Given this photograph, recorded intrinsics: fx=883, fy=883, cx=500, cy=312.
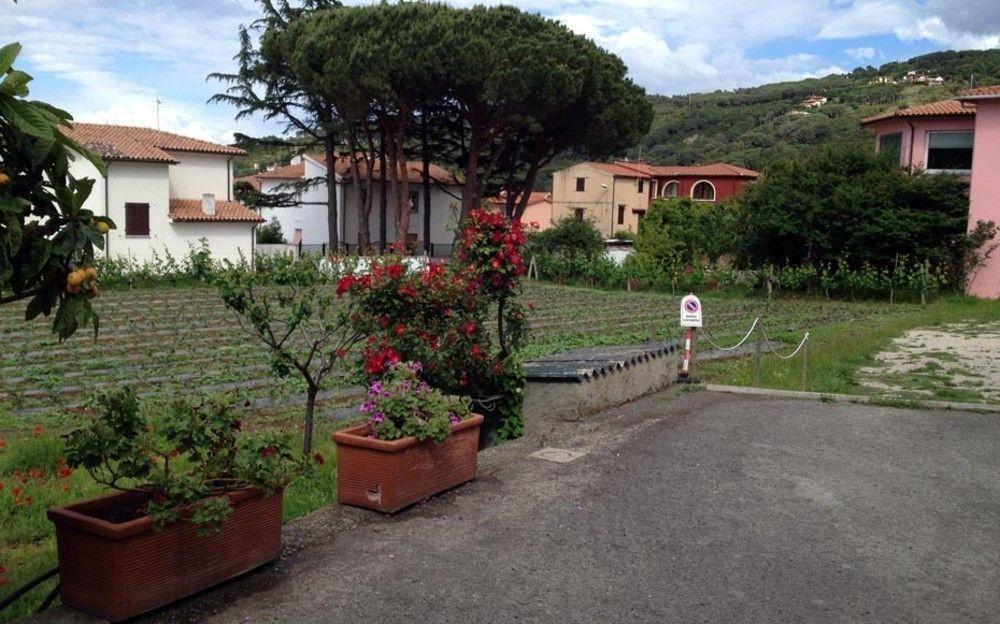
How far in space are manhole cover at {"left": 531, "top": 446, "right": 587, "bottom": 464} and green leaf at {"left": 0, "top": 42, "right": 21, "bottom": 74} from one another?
16.9ft

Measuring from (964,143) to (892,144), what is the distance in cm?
260

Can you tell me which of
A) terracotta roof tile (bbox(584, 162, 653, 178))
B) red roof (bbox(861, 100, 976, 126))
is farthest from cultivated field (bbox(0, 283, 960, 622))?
terracotta roof tile (bbox(584, 162, 653, 178))

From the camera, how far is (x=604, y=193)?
208ft

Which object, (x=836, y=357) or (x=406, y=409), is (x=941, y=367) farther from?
(x=406, y=409)

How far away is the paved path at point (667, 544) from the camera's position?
4.38 metres

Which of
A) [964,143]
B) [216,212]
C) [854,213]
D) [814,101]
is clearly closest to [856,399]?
[854,213]

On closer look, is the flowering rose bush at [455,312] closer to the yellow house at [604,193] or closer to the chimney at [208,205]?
the chimney at [208,205]

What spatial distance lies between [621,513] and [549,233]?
35.6 meters

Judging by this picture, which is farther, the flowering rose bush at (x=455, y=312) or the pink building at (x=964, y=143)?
the pink building at (x=964, y=143)

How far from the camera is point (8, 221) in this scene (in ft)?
9.52

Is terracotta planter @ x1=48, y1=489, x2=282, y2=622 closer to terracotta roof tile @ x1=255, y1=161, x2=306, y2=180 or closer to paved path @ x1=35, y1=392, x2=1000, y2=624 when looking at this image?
paved path @ x1=35, y1=392, x2=1000, y2=624

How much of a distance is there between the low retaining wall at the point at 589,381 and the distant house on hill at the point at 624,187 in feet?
171

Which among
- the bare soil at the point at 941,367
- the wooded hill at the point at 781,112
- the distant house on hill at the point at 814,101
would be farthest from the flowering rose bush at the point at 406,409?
the distant house on hill at the point at 814,101

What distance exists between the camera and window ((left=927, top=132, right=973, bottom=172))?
31.8 meters
